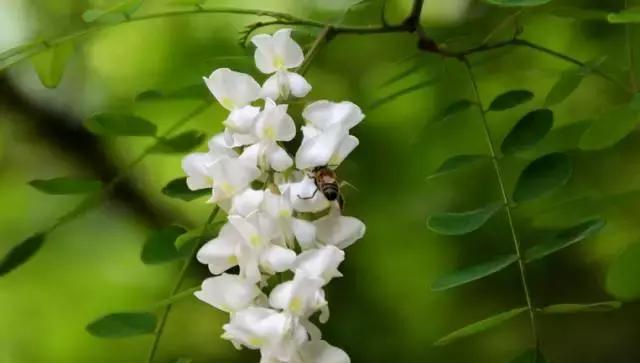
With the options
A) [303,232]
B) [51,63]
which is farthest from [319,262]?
[51,63]

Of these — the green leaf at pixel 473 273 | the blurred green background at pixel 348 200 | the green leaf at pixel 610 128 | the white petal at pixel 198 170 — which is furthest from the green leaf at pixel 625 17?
the blurred green background at pixel 348 200

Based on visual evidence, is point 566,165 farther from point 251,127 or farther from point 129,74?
point 129,74

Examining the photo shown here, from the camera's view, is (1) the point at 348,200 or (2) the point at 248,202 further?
(1) the point at 348,200

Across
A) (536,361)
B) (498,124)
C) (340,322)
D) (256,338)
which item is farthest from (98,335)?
(498,124)

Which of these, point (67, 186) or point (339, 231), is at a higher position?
point (67, 186)

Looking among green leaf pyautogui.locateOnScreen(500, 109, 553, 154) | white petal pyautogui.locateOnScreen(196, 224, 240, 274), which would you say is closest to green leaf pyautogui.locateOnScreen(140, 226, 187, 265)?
white petal pyautogui.locateOnScreen(196, 224, 240, 274)

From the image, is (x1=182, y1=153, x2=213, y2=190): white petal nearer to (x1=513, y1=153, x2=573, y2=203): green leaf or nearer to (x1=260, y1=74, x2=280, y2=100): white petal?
(x1=260, y1=74, x2=280, y2=100): white petal

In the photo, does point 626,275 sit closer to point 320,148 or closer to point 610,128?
point 610,128

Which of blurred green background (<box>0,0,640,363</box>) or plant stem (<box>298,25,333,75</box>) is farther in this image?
blurred green background (<box>0,0,640,363</box>)
